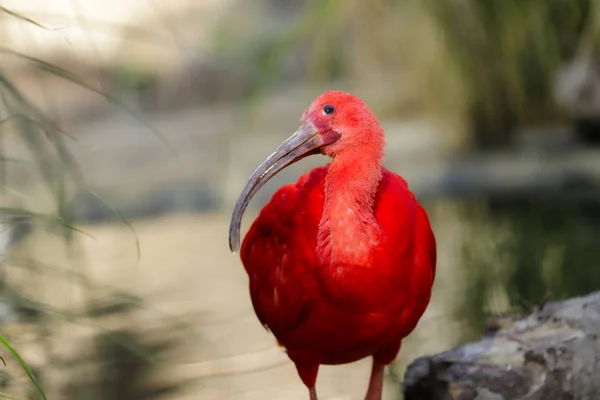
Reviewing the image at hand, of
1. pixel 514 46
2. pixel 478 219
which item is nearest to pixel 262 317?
pixel 478 219

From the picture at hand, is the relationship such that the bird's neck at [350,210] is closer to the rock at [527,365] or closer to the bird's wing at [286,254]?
the bird's wing at [286,254]

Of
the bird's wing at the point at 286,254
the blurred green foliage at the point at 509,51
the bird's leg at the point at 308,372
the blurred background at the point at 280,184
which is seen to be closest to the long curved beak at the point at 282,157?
the bird's wing at the point at 286,254

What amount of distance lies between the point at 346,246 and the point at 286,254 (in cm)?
27

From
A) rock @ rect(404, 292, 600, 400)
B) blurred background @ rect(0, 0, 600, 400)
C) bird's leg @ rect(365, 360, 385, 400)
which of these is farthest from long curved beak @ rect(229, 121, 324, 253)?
rock @ rect(404, 292, 600, 400)

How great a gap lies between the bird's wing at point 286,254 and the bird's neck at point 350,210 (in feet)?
0.37

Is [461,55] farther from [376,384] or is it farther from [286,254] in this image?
[286,254]

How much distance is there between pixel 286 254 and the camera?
2.36 metres

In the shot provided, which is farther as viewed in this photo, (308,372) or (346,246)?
(308,372)

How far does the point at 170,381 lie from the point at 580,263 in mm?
1964

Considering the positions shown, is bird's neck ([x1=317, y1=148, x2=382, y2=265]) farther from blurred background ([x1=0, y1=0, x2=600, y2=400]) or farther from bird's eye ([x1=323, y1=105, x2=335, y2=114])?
blurred background ([x1=0, y1=0, x2=600, y2=400])

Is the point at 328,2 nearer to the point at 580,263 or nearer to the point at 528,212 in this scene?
the point at 580,263

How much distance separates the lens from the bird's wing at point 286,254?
2.29 metres

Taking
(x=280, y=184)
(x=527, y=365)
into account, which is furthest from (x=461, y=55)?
(x=527, y=365)

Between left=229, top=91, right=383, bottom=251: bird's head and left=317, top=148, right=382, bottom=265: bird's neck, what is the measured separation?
3 centimetres
